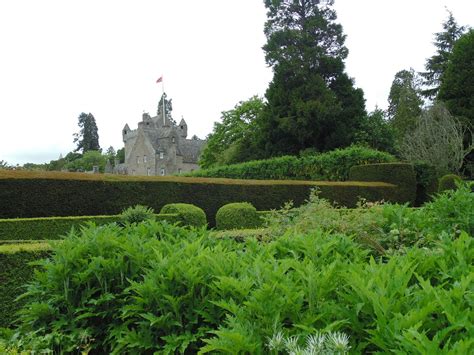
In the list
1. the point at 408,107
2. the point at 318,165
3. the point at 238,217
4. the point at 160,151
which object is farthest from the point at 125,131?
the point at 238,217

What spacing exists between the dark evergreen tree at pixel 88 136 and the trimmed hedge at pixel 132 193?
72006 millimetres

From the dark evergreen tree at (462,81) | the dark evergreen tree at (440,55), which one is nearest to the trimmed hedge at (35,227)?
the dark evergreen tree at (462,81)

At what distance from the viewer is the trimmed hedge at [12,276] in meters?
5.52

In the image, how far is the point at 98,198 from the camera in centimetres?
1251

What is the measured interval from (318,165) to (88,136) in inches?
2735

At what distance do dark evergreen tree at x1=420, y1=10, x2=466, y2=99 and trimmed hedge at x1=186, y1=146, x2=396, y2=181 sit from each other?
22072 millimetres

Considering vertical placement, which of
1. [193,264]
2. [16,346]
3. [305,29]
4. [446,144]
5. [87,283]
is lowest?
[16,346]

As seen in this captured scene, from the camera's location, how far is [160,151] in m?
62.1

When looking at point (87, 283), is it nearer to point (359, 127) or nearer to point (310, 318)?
point (310, 318)

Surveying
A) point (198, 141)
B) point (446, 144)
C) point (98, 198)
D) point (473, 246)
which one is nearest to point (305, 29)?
point (446, 144)

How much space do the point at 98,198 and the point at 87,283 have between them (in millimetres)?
9556

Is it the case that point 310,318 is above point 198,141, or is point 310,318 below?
below

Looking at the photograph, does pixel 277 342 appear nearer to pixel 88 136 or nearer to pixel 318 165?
pixel 318 165

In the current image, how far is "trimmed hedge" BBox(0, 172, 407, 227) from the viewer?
11.4m
